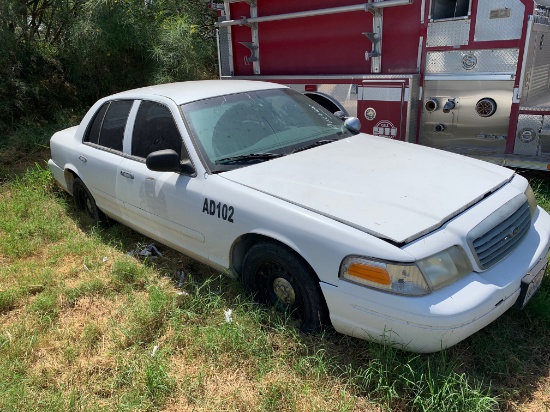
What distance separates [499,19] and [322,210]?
11.4ft

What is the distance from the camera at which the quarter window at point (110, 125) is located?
4.20 metres

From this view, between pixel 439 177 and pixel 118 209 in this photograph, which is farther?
pixel 118 209

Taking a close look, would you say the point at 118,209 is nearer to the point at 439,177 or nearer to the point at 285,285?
the point at 285,285

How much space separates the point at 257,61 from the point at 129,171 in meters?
3.79

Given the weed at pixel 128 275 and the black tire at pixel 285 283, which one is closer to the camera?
the black tire at pixel 285 283

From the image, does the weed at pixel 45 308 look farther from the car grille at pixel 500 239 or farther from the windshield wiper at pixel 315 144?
the car grille at pixel 500 239

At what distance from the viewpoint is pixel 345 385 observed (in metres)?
2.57

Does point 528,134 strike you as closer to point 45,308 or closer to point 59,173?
point 45,308

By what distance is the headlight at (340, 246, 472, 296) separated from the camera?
2385mm

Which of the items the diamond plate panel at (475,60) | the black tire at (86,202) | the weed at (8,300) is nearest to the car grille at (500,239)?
the diamond plate panel at (475,60)

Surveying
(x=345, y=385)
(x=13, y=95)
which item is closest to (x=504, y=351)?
(x=345, y=385)

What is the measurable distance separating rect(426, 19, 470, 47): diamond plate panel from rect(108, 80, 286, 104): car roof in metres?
2.11

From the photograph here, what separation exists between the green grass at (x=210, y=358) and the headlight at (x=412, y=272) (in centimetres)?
41

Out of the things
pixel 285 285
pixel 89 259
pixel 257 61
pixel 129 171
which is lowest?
pixel 89 259
